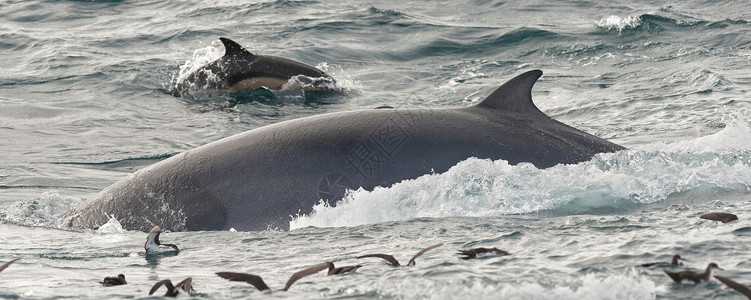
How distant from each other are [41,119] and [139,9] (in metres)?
10.1

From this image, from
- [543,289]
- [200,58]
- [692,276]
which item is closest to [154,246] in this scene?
[543,289]

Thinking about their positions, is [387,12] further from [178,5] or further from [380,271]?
[380,271]

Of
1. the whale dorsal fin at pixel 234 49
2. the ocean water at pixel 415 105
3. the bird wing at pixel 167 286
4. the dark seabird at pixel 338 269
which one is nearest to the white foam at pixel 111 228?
the ocean water at pixel 415 105

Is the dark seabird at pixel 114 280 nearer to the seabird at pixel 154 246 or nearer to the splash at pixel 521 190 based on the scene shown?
the seabird at pixel 154 246

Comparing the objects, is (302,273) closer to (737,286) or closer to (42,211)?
(737,286)

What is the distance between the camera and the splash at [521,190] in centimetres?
552

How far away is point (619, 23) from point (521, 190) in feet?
44.2

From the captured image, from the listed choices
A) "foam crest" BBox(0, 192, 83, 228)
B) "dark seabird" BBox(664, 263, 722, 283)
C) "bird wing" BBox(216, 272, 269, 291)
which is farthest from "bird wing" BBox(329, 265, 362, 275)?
"foam crest" BBox(0, 192, 83, 228)

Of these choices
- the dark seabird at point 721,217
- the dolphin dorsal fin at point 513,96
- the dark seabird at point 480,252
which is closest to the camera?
the dark seabird at point 480,252

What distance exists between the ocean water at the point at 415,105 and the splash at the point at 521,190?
14 mm

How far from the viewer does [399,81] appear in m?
15.1

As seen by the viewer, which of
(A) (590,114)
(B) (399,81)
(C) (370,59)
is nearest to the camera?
(A) (590,114)

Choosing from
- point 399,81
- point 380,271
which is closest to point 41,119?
point 399,81

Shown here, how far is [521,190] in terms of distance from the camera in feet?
18.6
